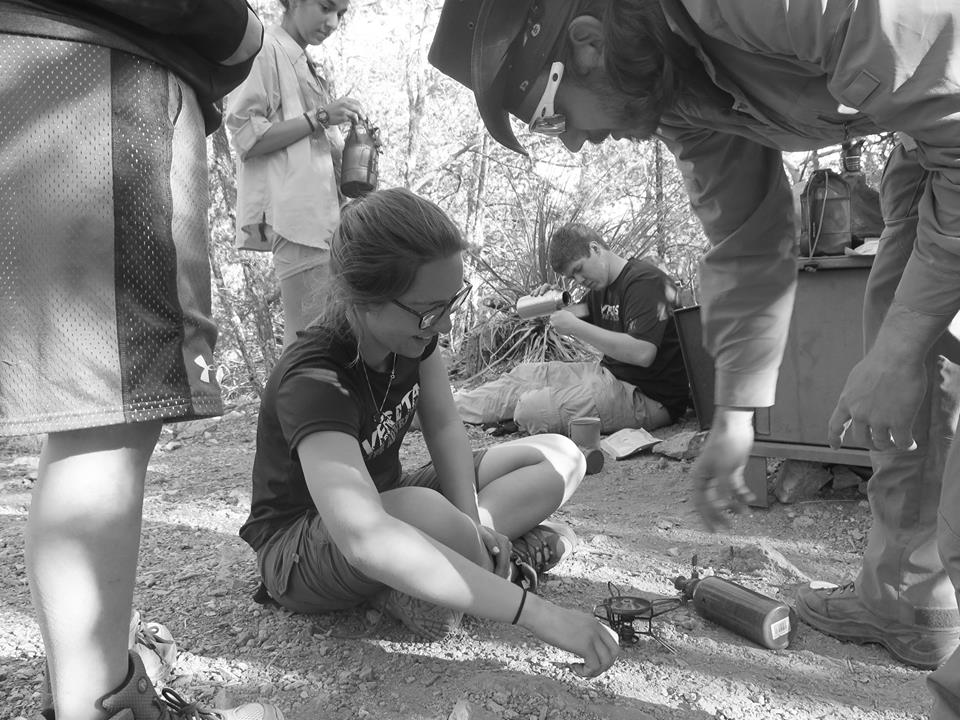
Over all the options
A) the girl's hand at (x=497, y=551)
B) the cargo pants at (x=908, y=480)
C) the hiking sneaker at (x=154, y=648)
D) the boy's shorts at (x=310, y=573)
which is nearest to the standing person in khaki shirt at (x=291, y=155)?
the boy's shorts at (x=310, y=573)

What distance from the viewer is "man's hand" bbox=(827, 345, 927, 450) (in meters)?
1.28

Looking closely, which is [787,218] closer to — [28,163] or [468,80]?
[468,80]

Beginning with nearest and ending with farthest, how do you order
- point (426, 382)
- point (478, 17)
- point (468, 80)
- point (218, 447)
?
1. point (478, 17)
2. point (468, 80)
3. point (426, 382)
4. point (218, 447)

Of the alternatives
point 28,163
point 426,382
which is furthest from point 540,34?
point 426,382

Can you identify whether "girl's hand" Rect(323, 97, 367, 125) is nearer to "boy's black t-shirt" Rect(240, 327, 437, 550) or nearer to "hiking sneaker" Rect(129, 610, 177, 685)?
"boy's black t-shirt" Rect(240, 327, 437, 550)

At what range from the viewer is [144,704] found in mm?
1353

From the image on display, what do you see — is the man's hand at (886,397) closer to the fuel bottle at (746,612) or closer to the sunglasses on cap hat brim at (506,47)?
the sunglasses on cap hat brim at (506,47)

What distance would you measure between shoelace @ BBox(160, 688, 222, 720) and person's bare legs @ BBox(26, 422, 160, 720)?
171mm

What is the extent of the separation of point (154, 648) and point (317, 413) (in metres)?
0.65

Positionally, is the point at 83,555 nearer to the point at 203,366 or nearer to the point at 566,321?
the point at 203,366

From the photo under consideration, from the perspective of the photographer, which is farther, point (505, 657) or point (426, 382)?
point (426, 382)

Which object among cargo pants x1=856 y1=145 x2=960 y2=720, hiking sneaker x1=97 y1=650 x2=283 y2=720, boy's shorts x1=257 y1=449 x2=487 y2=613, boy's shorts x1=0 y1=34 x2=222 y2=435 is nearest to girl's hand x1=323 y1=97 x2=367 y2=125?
Answer: boy's shorts x1=257 y1=449 x2=487 y2=613

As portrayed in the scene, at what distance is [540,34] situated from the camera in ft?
4.65

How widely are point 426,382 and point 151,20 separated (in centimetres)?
130
